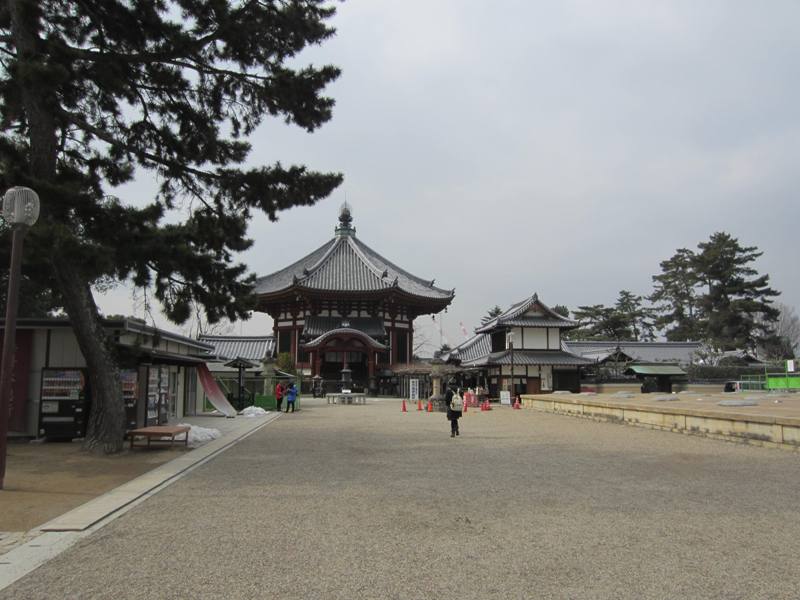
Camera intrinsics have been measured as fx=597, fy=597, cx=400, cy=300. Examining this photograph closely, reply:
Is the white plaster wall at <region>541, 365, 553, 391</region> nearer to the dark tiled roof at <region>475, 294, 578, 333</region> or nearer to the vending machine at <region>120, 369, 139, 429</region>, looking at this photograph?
the dark tiled roof at <region>475, 294, 578, 333</region>

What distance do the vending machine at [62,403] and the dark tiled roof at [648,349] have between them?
4238 centimetres

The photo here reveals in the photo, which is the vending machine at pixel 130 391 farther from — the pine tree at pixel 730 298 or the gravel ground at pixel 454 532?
the pine tree at pixel 730 298

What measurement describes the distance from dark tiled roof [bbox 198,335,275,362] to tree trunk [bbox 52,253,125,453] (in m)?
30.5

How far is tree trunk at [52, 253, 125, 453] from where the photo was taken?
1142cm

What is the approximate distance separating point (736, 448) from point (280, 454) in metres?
9.36

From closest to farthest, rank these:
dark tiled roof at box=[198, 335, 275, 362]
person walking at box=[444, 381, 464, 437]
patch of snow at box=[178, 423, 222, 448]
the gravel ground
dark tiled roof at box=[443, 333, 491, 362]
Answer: the gravel ground < patch of snow at box=[178, 423, 222, 448] < person walking at box=[444, 381, 464, 437] < dark tiled roof at box=[198, 335, 275, 362] < dark tiled roof at box=[443, 333, 491, 362]

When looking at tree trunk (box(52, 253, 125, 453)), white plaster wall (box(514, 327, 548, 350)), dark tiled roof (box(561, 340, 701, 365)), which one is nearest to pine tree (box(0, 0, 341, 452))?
tree trunk (box(52, 253, 125, 453))

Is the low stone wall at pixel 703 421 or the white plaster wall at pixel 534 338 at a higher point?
the white plaster wall at pixel 534 338

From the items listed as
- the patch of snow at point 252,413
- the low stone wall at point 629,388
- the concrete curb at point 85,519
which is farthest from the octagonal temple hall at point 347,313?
the concrete curb at point 85,519

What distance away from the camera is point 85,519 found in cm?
635

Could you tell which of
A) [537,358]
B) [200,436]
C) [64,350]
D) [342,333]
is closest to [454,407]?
[200,436]

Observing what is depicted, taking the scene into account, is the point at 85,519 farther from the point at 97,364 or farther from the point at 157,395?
the point at 157,395

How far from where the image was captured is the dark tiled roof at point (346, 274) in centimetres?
4325

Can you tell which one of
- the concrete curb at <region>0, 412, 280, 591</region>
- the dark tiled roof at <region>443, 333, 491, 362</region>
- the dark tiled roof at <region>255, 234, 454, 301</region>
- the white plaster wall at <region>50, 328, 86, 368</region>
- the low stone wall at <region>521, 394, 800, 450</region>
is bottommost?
the concrete curb at <region>0, 412, 280, 591</region>
